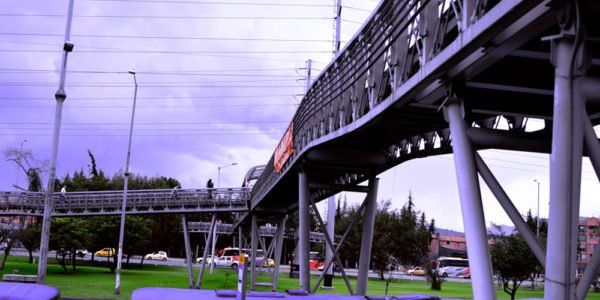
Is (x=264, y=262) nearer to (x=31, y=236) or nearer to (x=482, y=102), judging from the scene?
(x=31, y=236)

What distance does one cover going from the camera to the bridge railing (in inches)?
432

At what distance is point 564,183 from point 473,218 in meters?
2.68

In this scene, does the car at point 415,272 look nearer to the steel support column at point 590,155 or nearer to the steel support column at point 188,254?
the steel support column at point 188,254

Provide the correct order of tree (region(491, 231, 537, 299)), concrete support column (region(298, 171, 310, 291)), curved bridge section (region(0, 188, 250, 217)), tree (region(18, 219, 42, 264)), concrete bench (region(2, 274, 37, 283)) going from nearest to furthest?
1. concrete bench (region(2, 274, 37, 283))
2. concrete support column (region(298, 171, 310, 291))
3. tree (region(491, 231, 537, 299))
4. curved bridge section (region(0, 188, 250, 217))
5. tree (region(18, 219, 42, 264))

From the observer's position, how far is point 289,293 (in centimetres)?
1417

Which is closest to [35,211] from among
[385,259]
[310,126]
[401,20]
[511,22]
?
[385,259]

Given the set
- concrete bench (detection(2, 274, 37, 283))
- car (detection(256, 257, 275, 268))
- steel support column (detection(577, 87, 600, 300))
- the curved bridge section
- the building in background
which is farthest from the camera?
the building in background

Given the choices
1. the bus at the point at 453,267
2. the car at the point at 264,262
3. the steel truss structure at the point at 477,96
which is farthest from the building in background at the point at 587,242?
the car at the point at 264,262

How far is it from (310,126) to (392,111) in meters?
9.16

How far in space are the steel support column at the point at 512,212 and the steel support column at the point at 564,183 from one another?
1589 mm

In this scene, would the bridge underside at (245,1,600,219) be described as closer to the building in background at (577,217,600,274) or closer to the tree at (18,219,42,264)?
the building in background at (577,217,600,274)

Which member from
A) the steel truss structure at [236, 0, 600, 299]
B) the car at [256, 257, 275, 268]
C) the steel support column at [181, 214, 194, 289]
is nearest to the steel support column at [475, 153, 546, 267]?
the steel truss structure at [236, 0, 600, 299]

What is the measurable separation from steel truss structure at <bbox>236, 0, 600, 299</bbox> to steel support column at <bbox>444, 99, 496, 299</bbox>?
2 cm

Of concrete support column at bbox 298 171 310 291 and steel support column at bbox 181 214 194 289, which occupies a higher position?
concrete support column at bbox 298 171 310 291
